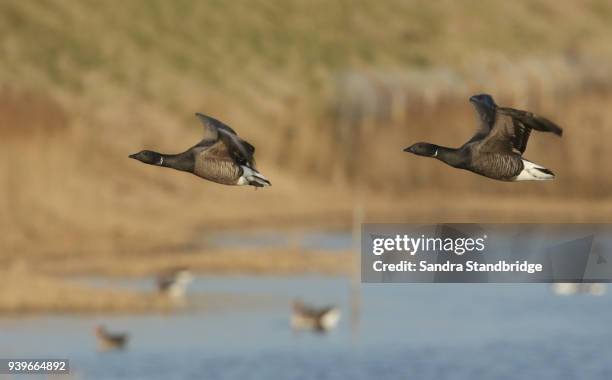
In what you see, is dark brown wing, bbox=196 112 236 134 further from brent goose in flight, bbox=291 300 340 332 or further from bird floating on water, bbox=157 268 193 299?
bird floating on water, bbox=157 268 193 299

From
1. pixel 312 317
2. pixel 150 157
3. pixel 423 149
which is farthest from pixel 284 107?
pixel 423 149

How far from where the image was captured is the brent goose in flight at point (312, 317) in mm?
56500

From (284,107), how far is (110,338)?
5648 centimetres

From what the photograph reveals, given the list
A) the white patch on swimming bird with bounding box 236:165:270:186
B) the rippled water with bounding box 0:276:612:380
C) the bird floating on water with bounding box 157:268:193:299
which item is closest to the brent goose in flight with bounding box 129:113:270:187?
the white patch on swimming bird with bounding box 236:165:270:186

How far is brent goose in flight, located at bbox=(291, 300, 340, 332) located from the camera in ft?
185

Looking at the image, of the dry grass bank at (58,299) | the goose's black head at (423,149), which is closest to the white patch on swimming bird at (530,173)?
the goose's black head at (423,149)

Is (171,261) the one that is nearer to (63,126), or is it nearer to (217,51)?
(63,126)

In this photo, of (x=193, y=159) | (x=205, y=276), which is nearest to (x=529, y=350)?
(x=205, y=276)

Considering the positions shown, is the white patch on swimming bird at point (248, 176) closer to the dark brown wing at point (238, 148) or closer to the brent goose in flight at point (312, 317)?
the dark brown wing at point (238, 148)

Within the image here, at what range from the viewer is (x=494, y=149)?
2261 centimetres

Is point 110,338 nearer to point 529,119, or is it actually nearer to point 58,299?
point 58,299

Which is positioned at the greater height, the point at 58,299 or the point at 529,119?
the point at 58,299

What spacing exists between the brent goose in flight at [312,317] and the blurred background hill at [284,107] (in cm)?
1491

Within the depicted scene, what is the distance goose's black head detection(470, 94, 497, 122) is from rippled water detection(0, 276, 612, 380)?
94.7 feet
